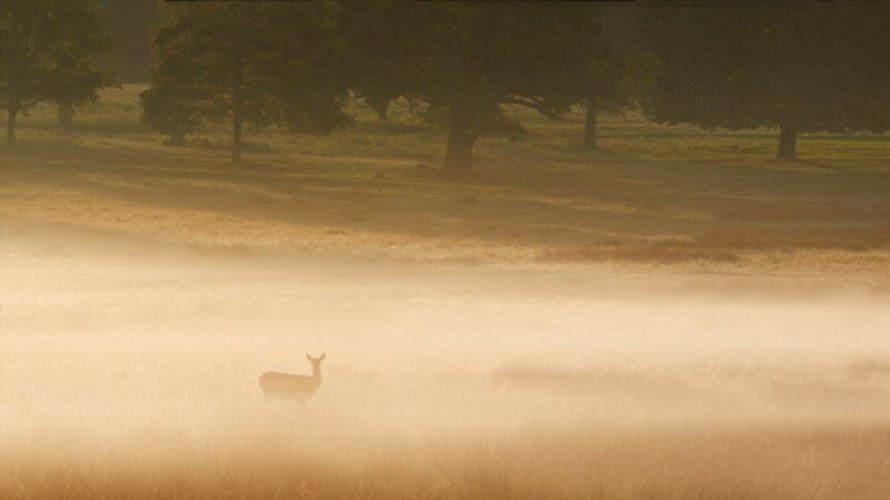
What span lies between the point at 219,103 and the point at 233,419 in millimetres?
40922

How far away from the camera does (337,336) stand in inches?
663

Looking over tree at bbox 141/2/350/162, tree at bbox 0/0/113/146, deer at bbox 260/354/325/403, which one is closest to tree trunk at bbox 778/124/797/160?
tree at bbox 141/2/350/162

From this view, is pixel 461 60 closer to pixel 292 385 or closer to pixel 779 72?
pixel 292 385

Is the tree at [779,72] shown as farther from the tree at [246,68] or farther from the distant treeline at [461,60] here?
the tree at [246,68]

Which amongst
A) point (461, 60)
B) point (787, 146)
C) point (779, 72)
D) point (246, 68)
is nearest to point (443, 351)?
point (461, 60)

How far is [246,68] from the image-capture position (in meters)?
32.0

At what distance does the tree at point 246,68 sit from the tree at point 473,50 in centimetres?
88

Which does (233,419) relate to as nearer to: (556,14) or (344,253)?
(556,14)

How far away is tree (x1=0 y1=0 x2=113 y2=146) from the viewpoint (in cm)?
6019

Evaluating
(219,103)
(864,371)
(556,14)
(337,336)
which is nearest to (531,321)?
(337,336)

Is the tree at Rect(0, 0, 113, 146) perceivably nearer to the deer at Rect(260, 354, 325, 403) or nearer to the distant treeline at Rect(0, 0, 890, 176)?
the distant treeline at Rect(0, 0, 890, 176)

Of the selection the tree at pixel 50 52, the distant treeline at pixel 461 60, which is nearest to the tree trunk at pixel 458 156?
the distant treeline at pixel 461 60

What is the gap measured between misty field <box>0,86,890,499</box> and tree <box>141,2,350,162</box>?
3057 mm

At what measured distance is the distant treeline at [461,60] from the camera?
38.2 ft
